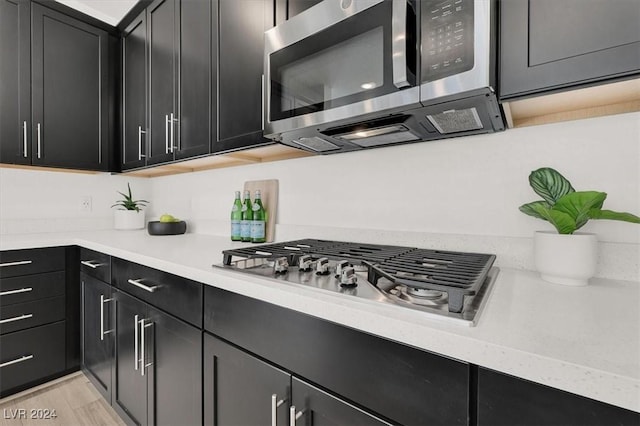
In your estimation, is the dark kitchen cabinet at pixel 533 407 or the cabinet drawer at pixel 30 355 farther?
the cabinet drawer at pixel 30 355

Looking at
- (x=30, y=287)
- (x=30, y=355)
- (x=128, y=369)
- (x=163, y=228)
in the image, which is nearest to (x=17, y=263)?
(x=30, y=287)

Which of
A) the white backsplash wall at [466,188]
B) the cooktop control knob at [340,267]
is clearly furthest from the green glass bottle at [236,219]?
the cooktop control knob at [340,267]

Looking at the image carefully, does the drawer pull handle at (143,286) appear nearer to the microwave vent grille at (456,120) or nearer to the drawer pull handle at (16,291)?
the drawer pull handle at (16,291)

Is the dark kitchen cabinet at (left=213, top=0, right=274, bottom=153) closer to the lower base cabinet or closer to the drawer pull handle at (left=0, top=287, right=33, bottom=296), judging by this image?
the lower base cabinet

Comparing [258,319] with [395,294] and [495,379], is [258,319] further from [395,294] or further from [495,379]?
[495,379]

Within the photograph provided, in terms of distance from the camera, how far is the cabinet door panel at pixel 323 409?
634 mm

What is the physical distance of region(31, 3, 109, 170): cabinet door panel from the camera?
1.96 meters

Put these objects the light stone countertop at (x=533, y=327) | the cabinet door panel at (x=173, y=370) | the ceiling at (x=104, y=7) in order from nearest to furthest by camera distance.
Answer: the light stone countertop at (x=533, y=327)
the cabinet door panel at (x=173, y=370)
the ceiling at (x=104, y=7)

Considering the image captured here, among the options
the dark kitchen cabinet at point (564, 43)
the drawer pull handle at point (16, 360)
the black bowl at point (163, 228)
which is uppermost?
the dark kitchen cabinet at point (564, 43)

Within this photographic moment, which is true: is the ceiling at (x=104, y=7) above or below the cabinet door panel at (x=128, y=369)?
above

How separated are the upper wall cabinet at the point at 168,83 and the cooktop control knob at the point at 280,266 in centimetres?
89

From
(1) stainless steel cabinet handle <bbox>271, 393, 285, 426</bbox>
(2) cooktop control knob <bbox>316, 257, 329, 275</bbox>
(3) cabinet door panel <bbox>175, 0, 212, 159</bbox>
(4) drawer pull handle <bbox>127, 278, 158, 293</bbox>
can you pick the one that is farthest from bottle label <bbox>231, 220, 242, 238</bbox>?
(1) stainless steel cabinet handle <bbox>271, 393, 285, 426</bbox>

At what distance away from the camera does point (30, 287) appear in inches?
68.4

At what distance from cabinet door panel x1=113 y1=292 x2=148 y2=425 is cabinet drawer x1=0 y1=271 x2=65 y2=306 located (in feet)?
2.17
